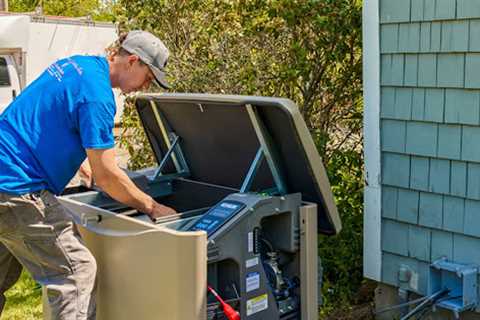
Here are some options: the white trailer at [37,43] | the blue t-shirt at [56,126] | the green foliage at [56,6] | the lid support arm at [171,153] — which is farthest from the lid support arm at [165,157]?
the green foliage at [56,6]

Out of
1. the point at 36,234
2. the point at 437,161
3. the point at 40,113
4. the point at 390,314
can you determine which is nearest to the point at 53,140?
the point at 40,113

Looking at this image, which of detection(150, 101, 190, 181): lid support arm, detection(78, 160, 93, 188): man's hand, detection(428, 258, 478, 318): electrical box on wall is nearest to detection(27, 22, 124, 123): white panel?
detection(150, 101, 190, 181): lid support arm

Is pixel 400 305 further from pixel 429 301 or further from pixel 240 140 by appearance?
pixel 240 140

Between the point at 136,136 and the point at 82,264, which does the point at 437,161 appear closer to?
the point at 82,264

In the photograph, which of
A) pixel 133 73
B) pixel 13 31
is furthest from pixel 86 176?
pixel 13 31

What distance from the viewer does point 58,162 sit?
3.03 meters

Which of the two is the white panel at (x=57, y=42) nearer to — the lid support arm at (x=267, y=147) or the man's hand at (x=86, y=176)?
the man's hand at (x=86, y=176)

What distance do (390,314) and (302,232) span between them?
1.62 metres

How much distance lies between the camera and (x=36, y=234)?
302 centimetres

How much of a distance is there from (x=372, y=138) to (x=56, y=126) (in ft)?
7.21

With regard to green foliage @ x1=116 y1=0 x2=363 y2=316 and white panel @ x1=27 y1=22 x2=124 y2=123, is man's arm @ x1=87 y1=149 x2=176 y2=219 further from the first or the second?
white panel @ x1=27 y1=22 x2=124 y2=123

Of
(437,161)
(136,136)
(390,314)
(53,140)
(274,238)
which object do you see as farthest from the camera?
(136,136)

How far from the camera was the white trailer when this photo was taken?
13.1 meters

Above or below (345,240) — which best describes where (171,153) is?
above
